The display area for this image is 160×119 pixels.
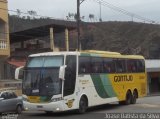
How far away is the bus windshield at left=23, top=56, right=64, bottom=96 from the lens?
78.0ft

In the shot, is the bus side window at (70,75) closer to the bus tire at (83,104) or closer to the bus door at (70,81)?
the bus door at (70,81)

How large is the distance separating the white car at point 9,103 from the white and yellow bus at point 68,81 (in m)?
3.17

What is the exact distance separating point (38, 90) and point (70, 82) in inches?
63.6

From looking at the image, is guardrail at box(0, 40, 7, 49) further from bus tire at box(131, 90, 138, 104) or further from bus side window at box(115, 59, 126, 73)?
bus side window at box(115, 59, 126, 73)

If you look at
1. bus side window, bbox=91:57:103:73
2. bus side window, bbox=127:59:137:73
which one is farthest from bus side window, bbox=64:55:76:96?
bus side window, bbox=127:59:137:73

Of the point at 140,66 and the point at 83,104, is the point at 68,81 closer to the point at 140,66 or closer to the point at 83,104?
the point at 83,104

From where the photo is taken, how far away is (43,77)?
24.1m

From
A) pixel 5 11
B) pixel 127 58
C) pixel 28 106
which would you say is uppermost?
pixel 5 11

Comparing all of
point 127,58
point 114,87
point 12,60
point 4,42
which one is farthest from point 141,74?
point 12,60

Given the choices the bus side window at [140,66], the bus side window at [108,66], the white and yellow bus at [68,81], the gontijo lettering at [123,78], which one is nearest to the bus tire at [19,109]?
the white and yellow bus at [68,81]

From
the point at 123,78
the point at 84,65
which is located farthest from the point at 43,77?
the point at 123,78

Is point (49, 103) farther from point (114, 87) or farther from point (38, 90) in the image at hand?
point (114, 87)

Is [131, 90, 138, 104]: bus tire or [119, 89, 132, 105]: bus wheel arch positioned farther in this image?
[131, 90, 138, 104]: bus tire

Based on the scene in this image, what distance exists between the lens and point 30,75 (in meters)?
24.6
